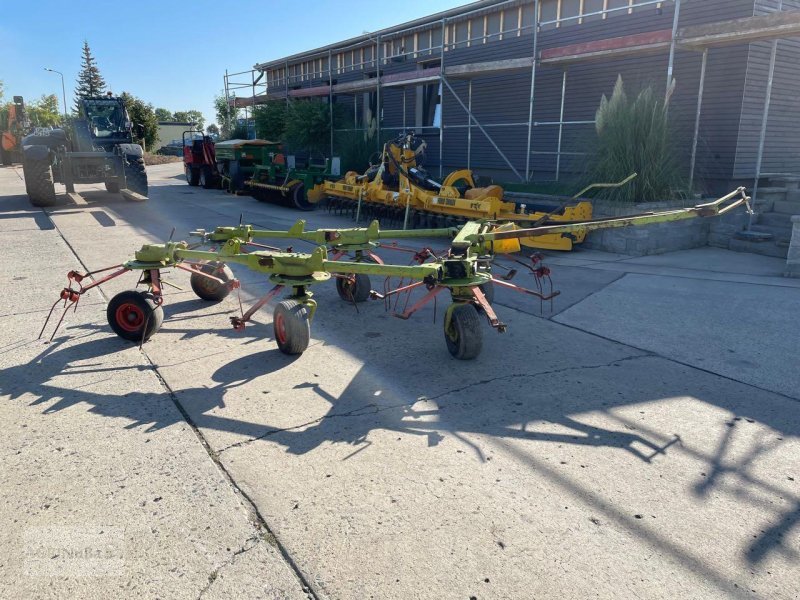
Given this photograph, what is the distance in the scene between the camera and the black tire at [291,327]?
4.93m

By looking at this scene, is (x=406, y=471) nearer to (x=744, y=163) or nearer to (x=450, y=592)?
(x=450, y=592)

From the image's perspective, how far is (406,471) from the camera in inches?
132

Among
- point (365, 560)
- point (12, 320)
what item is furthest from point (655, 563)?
point (12, 320)

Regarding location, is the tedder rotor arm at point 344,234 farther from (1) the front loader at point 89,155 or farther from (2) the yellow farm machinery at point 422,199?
(1) the front loader at point 89,155

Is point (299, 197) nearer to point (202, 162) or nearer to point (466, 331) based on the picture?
point (202, 162)

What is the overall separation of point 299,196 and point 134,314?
11.2 m

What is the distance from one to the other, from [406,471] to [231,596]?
46.2 inches

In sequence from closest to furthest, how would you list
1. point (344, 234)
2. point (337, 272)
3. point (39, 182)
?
point (337, 272), point (344, 234), point (39, 182)

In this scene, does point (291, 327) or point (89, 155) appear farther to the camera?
point (89, 155)

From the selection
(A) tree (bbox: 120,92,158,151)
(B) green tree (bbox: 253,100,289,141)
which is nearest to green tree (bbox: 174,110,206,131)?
(A) tree (bbox: 120,92,158,151)

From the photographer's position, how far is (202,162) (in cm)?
2297

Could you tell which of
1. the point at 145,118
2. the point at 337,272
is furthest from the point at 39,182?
the point at 145,118

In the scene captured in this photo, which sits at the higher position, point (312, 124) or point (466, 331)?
point (312, 124)

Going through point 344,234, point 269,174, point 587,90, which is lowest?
point 344,234
